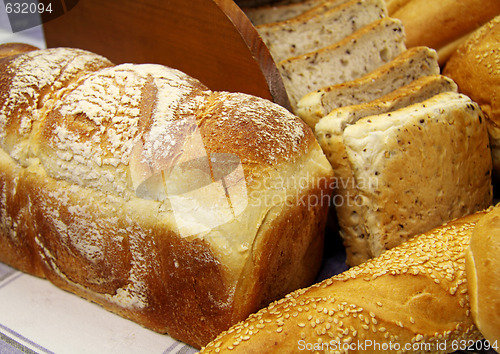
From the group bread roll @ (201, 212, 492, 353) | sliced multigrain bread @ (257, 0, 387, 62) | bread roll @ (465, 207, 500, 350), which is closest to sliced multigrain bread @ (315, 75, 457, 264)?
bread roll @ (201, 212, 492, 353)

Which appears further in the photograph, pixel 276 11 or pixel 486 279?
pixel 276 11

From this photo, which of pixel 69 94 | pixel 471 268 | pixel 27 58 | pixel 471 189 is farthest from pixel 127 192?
pixel 471 189

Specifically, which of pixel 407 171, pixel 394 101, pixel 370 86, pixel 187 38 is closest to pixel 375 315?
pixel 407 171

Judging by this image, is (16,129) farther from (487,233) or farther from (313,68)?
(487,233)

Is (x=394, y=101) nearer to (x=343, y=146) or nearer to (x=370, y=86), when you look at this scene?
(x=370, y=86)

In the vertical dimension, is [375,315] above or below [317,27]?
below

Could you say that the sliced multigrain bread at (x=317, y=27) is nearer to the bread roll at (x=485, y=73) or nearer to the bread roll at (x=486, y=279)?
the bread roll at (x=485, y=73)
